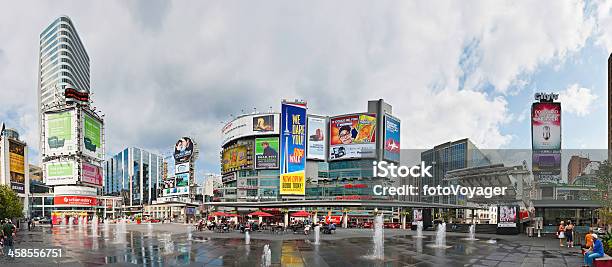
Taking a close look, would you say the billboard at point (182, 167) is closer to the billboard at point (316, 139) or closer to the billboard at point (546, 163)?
the billboard at point (316, 139)

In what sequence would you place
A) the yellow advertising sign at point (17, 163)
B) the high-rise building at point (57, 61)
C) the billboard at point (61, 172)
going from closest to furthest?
the yellow advertising sign at point (17, 163) < the billboard at point (61, 172) < the high-rise building at point (57, 61)

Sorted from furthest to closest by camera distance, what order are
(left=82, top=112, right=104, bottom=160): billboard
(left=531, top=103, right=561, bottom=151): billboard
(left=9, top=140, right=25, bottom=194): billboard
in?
(left=531, top=103, right=561, bottom=151): billboard
(left=82, top=112, right=104, bottom=160): billboard
(left=9, top=140, right=25, bottom=194): billboard

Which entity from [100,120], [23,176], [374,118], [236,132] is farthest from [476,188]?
[100,120]

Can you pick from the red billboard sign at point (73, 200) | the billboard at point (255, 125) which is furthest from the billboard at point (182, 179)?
the red billboard sign at point (73, 200)

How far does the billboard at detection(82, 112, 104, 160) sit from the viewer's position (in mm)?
101000

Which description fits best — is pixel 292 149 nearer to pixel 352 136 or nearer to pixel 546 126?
pixel 352 136

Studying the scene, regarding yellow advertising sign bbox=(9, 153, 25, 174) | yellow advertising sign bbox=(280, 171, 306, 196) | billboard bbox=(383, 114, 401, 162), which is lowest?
yellow advertising sign bbox=(280, 171, 306, 196)

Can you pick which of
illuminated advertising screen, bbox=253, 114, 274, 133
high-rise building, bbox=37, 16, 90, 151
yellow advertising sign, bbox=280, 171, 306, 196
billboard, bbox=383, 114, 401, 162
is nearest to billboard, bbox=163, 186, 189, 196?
illuminated advertising screen, bbox=253, 114, 274, 133

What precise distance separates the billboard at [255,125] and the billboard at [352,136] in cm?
1554

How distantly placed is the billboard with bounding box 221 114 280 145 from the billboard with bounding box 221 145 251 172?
3.65 meters

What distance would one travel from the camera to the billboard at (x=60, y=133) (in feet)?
322

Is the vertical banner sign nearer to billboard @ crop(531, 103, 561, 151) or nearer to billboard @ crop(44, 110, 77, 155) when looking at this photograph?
billboard @ crop(44, 110, 77, 155)

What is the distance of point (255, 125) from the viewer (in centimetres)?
11388

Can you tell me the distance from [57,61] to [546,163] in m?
152
